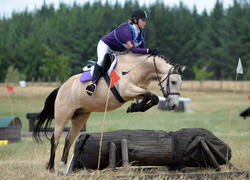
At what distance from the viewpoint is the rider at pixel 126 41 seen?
8.70m

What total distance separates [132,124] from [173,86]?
1700 centimetres

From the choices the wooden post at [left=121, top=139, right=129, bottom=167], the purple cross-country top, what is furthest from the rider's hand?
the wooden post at [left=121, top=139, right=129, bottom=167]

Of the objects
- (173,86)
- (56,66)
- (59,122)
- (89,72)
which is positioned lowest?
(56,66)

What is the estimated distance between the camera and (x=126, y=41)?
874 cm

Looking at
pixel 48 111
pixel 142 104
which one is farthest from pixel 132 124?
pixel 142 104

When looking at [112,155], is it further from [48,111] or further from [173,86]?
[48,111]

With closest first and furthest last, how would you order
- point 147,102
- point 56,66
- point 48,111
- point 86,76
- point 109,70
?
point 147,102 < point 109,70 < point 86,76 < point 48,111 < point 56,66

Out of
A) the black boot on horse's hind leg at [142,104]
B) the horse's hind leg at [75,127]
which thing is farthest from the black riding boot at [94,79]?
the horse's hind leg at [75,127]

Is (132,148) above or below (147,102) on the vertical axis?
below

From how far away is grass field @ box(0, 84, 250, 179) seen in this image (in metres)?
9.25

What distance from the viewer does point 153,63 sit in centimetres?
867

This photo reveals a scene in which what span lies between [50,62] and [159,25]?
798 inches

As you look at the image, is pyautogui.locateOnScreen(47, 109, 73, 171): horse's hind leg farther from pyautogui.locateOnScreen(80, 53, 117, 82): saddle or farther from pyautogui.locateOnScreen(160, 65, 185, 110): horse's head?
pyautogui.locateOnScreen(160, 65, 185, 110): horse's head

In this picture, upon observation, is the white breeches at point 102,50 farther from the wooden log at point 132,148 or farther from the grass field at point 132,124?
the grass field at point 132,124
